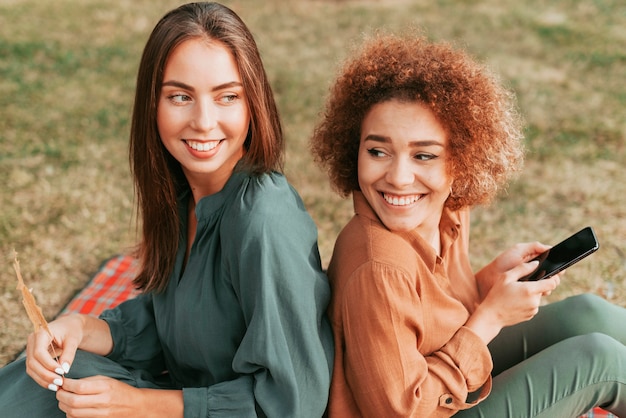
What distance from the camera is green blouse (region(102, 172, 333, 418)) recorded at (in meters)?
2.19

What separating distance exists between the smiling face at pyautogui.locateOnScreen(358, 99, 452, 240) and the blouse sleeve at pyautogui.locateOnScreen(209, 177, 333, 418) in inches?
12.2

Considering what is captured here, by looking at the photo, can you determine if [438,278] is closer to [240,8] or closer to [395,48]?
[395,48]

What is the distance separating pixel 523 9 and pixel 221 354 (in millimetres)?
8228

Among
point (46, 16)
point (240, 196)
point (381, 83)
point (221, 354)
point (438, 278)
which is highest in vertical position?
point (46, 16)

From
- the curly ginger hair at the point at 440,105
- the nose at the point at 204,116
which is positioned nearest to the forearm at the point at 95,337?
the nose at the point at 204,116

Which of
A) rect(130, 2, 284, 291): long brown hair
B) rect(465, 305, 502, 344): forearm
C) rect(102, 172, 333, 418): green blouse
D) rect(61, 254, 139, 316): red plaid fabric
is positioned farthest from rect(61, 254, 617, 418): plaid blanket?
rect(465, 305, 502, 344): forearm

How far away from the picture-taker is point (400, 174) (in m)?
2.35

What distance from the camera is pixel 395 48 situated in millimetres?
2490

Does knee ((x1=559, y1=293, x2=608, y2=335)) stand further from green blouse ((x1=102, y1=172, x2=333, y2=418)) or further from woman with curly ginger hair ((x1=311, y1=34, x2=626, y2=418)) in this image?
green blouse ((x1=102, y1=172, x2=333, y2=418))

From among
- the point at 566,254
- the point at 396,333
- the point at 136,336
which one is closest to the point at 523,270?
the point at 566,254

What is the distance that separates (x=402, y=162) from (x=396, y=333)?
55 centimetres

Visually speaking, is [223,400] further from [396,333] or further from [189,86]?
[189,86]

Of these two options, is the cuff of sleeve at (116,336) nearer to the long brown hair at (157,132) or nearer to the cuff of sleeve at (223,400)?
the long brown hair at (157,132)

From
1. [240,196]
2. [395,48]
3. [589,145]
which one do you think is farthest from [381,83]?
[589,145]
